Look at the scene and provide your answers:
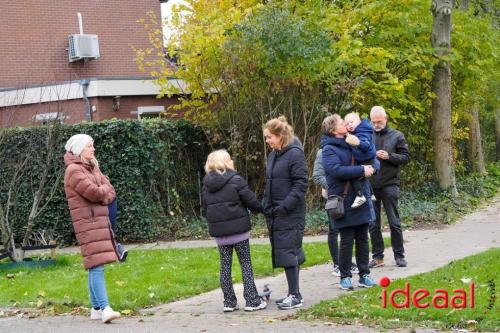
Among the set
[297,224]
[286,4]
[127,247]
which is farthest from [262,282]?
[286,4]

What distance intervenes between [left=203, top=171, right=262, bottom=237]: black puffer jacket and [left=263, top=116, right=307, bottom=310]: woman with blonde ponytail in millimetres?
233

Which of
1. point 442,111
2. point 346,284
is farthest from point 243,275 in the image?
point 442,111

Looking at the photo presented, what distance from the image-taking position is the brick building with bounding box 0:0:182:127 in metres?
20.8

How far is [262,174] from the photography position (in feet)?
55.1

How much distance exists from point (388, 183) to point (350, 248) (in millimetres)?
1708

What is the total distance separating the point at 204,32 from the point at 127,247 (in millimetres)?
4397

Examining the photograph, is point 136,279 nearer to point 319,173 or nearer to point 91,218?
point 91,218

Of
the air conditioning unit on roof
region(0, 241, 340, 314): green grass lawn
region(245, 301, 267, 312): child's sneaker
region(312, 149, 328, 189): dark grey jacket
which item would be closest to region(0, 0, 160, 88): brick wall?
the air conditioning unit on roof

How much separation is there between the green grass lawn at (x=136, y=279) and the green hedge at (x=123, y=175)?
Answer: 2270mm

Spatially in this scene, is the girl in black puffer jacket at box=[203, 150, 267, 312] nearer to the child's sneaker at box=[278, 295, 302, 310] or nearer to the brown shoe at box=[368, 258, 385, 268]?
the child's sneaker at box=[278, 295, 302, 310]

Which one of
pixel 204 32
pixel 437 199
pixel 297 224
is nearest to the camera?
pixel 297 224

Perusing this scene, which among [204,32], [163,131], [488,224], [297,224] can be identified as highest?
[204,32]

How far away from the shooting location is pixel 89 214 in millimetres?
8352

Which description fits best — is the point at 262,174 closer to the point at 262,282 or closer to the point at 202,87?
the point at 202,87
